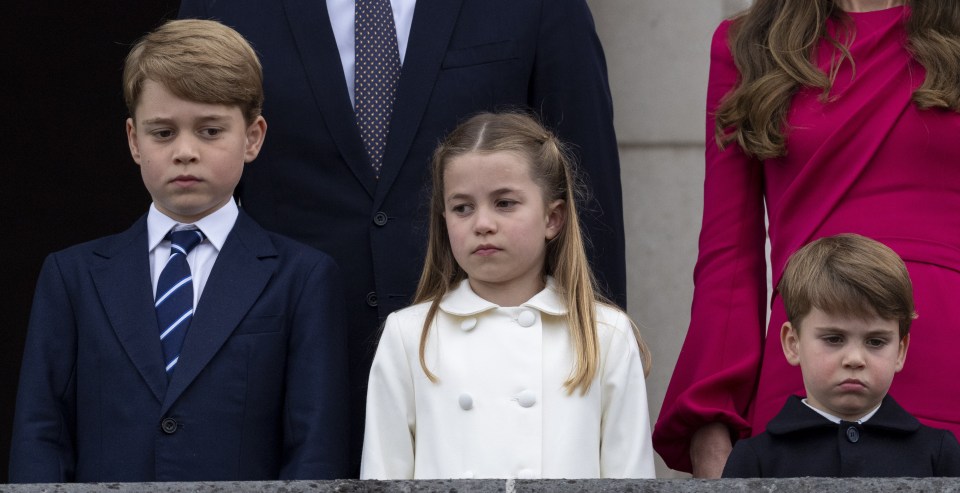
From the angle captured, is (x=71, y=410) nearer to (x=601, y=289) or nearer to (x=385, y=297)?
(x=385, y=297)

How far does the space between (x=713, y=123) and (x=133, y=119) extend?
128 cm

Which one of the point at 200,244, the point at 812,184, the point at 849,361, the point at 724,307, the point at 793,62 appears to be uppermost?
the point at 793,62

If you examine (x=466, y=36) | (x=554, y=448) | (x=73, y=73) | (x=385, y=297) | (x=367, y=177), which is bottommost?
(x=554, y=448)

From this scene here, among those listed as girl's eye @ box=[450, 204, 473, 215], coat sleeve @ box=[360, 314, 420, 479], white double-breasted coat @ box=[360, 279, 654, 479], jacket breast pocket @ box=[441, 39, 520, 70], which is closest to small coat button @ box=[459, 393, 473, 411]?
white double-breasted coat @ box=[360, 279, 654, 479]

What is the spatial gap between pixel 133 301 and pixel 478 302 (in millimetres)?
728

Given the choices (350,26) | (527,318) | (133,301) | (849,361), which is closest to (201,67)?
(350,26)

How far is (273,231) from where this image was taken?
14.6 ft

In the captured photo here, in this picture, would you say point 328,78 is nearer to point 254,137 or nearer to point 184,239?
point 254,137

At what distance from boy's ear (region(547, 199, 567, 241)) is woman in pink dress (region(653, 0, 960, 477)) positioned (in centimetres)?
32

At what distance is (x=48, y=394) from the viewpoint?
13.4 ft

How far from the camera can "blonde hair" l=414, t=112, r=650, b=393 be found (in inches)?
164

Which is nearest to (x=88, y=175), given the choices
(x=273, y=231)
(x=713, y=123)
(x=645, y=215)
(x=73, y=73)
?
(x=73, y=73)

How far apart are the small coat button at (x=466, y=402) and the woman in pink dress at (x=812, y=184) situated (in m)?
0.41

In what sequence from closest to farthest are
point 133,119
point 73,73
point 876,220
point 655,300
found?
1. point 876,220
2. point 133,119
3. point 655,300
4. point 73,73
